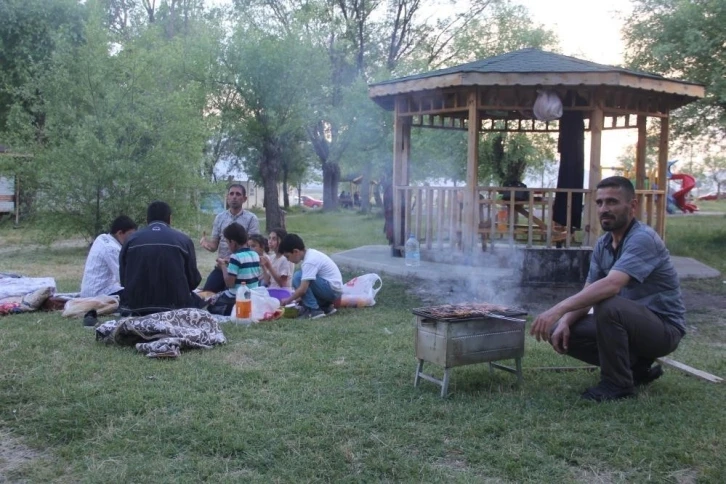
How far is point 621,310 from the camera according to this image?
13.3 ft

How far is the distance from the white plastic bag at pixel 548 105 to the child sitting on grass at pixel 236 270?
14.4 feet

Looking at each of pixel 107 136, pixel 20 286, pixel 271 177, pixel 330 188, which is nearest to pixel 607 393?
pixel 20 286

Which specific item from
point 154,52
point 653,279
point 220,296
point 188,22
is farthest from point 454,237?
point 188,22

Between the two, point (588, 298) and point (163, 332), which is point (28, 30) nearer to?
point (163, 332)

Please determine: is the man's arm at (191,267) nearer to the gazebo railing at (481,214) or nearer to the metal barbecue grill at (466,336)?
the metal barbecue grill at (466,336)

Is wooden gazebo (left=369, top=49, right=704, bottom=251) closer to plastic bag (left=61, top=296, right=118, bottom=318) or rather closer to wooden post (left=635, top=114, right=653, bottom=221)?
wooden post (left=635, top=114, right=653, bottom=221)

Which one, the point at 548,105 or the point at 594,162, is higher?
the point at 548,105

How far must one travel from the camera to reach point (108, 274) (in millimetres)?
7078

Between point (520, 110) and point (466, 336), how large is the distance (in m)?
6.39

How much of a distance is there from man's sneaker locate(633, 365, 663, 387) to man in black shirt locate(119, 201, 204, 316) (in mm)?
3887

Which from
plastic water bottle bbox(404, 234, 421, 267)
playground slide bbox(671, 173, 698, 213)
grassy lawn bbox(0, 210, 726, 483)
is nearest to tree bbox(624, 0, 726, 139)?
plastic water bottle bbox(404, 234, 421, 267)

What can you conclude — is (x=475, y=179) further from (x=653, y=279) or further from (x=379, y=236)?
(x=379, y=236)

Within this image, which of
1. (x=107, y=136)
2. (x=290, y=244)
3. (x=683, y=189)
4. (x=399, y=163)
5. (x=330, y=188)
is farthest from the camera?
(x=330, y=188)

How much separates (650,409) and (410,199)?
628 cm
